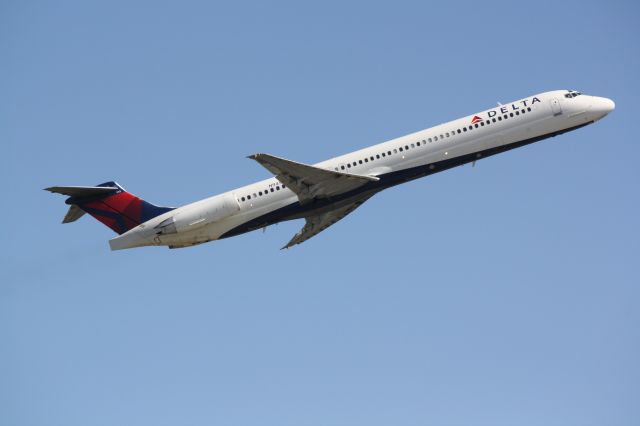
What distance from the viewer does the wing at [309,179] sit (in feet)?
133

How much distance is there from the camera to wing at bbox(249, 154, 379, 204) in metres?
40.4

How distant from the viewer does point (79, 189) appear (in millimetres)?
43938

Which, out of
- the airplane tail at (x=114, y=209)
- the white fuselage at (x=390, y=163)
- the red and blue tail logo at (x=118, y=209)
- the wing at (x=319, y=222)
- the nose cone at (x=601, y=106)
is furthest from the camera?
the wing at (x=319, y=222)

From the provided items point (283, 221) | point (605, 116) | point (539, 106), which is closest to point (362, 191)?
point (283, 221)

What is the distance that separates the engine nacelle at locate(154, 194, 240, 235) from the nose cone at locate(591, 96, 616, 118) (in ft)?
74.9

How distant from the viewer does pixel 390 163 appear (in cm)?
4259

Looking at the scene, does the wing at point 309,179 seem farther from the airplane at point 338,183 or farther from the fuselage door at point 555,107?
the fuselage door at point 555,107

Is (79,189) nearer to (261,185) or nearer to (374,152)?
(261,185)

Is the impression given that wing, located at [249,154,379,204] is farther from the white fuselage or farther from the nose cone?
the nose cone

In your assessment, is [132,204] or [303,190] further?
[132,204]

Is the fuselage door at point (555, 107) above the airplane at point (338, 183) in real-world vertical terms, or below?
above

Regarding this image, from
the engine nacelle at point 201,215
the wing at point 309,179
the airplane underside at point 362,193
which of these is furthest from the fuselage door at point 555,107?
the engine nacelle at point 201,215

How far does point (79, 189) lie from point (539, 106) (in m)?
28.4

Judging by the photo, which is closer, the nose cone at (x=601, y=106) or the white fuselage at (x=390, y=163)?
the white fuselage at (x=390, y=163)
